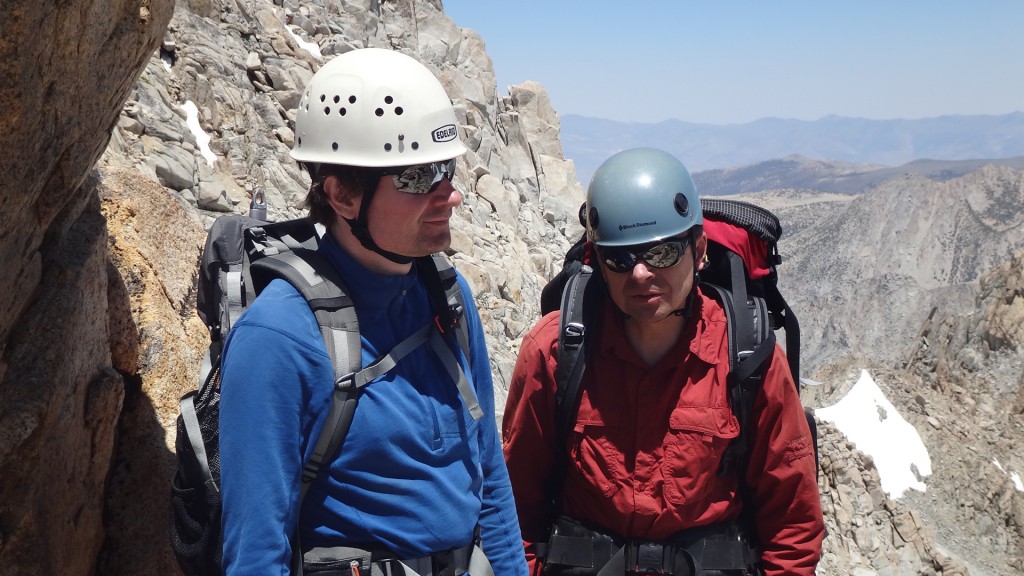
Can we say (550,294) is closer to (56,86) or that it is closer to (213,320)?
(213,320)

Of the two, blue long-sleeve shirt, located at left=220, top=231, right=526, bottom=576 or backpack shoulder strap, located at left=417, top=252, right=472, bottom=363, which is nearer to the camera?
blue long-sleeve shirt, located at left=220, top=231, right=526, bottom=576

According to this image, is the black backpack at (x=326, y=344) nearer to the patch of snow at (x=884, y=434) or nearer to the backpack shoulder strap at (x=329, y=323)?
the backpack shoulder strap at (x=329, y=323)

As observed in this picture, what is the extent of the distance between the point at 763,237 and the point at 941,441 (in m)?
41.5

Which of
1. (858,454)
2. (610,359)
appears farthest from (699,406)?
(858,454)

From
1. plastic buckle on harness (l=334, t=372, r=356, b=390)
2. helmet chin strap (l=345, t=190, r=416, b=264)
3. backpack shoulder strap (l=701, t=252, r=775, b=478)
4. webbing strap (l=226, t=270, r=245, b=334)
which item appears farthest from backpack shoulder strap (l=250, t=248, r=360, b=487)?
backpack shoulder strap (l=701, t=252, r=775, b=478)

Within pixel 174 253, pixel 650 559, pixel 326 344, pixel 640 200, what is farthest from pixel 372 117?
pixel 174 253

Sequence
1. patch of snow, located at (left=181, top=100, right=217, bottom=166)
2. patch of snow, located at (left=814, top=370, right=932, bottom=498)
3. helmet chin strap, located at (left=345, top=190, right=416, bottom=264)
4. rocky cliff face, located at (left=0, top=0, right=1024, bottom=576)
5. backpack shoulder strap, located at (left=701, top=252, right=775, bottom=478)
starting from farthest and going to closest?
patch of snow, located at (left=814, top=370, right=932, bottom=498)
patch of snow, located at (left=181, top=100, right=217, bottom=166)
backpack shoulder strap, located at (left=701, top=252, right=775, bottom=478)
rocky cliff face, located at (left=0, top=0, right=1024, bottom=576)
helmet chin strap, located at (left=345, top=190, right=416, bottom=264)

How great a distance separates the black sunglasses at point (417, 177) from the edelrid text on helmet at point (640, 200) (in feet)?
4.19

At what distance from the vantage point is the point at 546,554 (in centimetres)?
446

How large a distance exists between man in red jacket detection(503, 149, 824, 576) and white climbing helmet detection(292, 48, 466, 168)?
1343 millimetres

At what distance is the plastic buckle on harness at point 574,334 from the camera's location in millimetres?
4324

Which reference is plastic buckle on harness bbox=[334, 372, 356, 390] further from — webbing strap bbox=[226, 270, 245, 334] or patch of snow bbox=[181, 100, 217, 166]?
patch of snow bbox=[181, 100, 217, 166]

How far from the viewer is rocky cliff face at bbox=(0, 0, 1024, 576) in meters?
3.73

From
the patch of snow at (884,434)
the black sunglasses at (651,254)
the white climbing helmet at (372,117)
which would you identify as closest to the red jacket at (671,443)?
the black sunglasses at (651,254)
